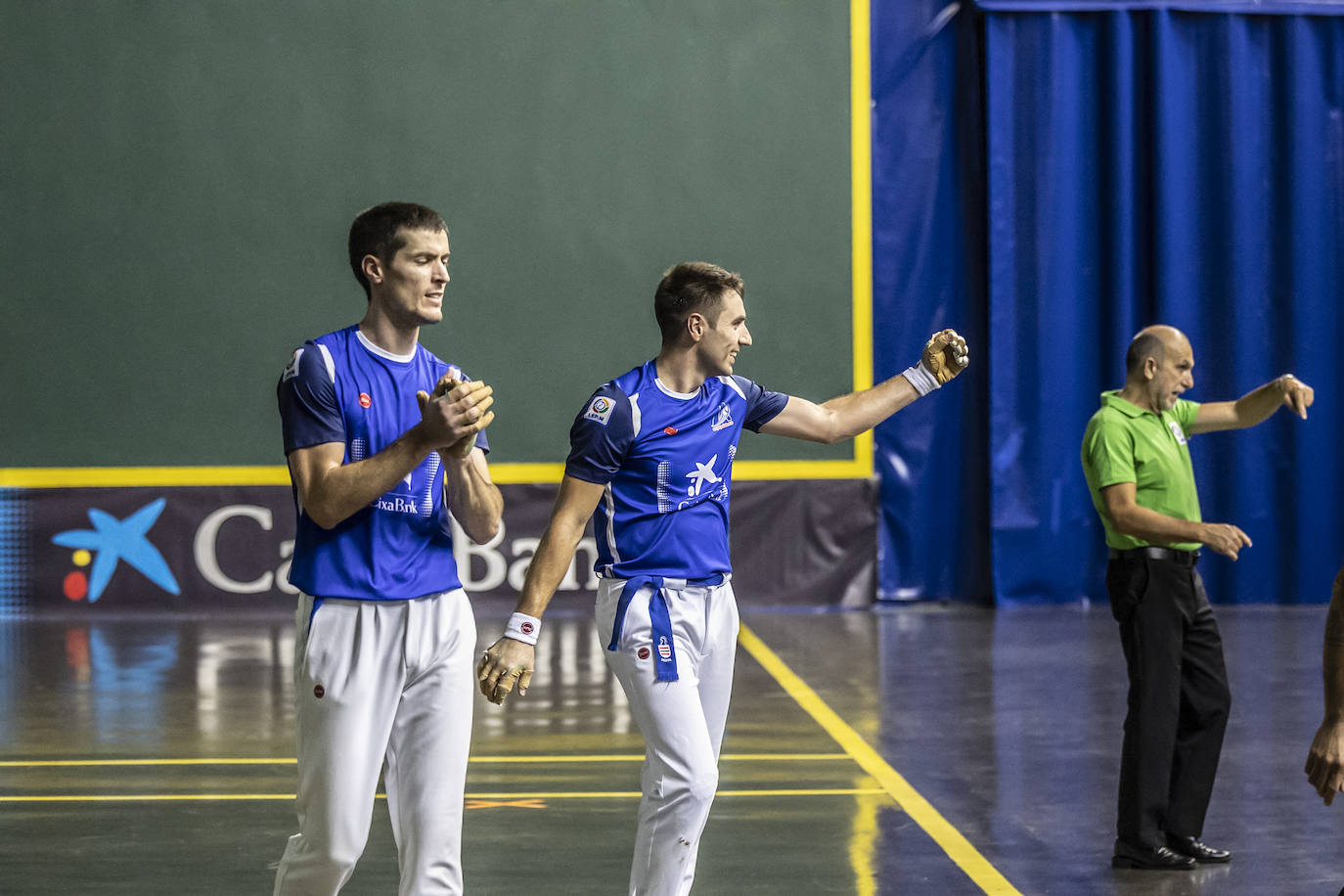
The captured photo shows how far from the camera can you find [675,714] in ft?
13.4

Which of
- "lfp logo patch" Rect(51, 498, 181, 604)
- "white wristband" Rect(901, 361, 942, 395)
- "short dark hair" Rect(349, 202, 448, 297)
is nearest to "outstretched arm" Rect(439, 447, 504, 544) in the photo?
"short dark hair" Rect(349, 202, 448, 297)

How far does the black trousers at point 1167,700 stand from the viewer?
17.3 feet

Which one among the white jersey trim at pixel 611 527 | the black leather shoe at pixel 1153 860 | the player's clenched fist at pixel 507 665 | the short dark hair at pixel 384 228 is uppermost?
the short dark hair at pixel 384 228

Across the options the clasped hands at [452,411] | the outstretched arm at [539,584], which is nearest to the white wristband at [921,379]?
the outstretched arm at [539,584]

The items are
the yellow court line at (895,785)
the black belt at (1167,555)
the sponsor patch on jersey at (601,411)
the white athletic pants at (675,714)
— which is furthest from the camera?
the black belt at (1167,555)

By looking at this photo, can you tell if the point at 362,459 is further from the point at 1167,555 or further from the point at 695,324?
the point at 1167,555

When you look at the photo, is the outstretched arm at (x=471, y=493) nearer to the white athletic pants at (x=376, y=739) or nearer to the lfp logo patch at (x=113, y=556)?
the white athletic pants at (x=376, y=739)

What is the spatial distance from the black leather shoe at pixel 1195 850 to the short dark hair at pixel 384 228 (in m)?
3.39

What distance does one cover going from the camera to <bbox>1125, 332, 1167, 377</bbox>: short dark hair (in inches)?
217

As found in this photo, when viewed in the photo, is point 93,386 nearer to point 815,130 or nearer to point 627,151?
point 627,151

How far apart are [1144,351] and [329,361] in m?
3.08

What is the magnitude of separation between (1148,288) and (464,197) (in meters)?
5.60

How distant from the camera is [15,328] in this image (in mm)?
12281

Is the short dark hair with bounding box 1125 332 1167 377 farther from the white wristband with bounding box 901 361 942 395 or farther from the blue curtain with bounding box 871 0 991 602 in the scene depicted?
the blue curtain with bounding box 871 0 991 602
